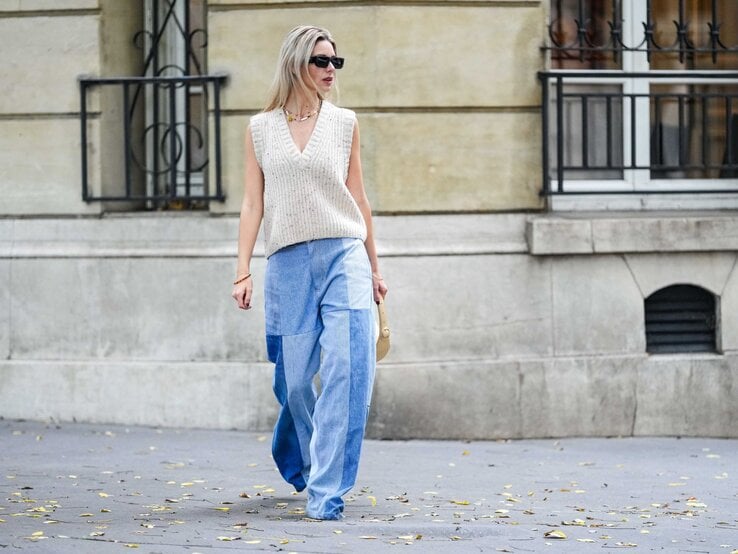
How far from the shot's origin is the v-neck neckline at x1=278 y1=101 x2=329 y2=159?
244 inches

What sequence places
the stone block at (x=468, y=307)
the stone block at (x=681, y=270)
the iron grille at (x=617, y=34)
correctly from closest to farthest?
the stone block at (x=468, y=307), the stone block at (x=681, y=270), the iron grille at (x=617, y=34)

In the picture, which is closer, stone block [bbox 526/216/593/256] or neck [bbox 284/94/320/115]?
neck [bbox 284/94/320/115]

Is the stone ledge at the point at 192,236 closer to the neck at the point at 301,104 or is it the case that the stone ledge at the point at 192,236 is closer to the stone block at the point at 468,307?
the stone block at the point at 468,307

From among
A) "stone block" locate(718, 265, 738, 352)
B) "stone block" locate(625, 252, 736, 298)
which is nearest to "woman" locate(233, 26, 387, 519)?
"stone block" locate(625, 252, 736, 298)

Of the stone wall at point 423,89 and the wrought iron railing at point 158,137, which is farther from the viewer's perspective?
the wrought iron railing at point 158,137

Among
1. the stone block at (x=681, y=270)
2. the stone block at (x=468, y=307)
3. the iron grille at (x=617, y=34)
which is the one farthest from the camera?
the iron grille at (x=617, y=34)

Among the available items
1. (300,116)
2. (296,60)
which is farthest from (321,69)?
(300,116)

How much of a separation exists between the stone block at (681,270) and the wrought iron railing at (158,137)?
9.17 ft

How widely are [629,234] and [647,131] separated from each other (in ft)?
3.14

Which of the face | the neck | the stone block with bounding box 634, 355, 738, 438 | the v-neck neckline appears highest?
the face

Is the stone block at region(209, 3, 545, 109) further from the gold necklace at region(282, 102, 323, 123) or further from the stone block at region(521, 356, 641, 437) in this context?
the gold necklace at region(282, 102, 323, 123)

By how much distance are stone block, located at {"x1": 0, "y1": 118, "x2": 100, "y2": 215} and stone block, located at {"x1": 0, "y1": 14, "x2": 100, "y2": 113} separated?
5cm

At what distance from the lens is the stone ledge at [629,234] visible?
9.19 metres

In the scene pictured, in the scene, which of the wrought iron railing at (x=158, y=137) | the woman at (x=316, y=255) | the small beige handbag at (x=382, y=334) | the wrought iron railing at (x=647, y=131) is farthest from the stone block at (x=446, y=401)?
the woman at (x=316, y=255)
